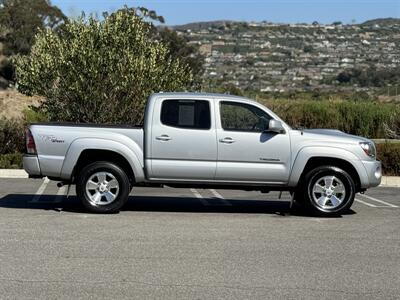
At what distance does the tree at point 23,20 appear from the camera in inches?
2249

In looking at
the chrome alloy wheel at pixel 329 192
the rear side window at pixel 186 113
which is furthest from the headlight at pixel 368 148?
the rear side window at pixel 186 113

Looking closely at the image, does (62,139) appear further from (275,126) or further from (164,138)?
(275,126)

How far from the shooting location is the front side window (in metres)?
11.1

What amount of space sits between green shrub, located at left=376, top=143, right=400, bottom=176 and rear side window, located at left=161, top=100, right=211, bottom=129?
8750 millimetres

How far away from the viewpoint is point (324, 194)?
11242 millimetres

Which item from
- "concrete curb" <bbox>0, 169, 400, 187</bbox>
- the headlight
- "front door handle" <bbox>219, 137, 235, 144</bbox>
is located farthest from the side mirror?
"concrete curb" <bbox>0, 169, 400, 187</bbox>

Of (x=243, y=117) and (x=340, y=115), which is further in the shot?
(x=340, y=115)

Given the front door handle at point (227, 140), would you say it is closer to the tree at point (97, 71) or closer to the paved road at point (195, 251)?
the paved road at point (195, 251)

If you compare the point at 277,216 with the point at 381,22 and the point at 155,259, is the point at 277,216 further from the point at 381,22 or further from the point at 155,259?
the point at 381,22

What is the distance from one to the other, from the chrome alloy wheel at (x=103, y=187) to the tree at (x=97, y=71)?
8547 mm

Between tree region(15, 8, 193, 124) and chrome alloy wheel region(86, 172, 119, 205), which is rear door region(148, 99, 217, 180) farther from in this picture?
tree region(15, 8, 193, 124)

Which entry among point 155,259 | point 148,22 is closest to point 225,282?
point 155,259

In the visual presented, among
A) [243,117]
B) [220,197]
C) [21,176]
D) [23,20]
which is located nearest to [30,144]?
[243,117]

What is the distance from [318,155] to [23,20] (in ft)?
168
